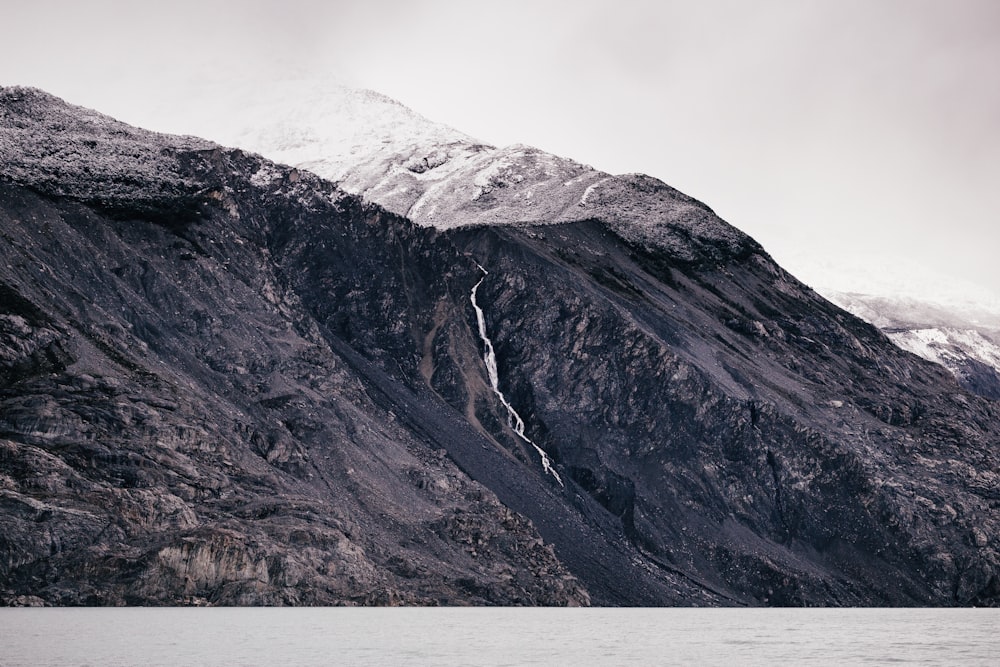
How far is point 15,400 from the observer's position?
119188 mm

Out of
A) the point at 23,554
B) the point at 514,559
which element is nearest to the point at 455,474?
the point at 514,559

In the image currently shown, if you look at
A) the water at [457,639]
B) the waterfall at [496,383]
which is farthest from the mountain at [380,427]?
the water at [457,639]

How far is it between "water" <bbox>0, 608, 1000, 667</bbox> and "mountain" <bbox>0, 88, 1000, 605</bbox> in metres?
12.4

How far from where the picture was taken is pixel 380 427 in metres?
150

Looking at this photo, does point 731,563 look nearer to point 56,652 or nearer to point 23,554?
point 23,554

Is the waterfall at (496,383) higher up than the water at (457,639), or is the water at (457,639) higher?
the waterfall at (496,383)

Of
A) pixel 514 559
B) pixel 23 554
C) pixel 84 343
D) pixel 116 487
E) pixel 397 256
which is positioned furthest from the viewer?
pixel 397 256

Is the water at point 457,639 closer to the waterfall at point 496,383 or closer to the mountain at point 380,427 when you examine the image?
the mountain at point 380,427

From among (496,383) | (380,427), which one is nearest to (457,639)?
(380,427)

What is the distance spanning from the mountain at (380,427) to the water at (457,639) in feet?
40.6

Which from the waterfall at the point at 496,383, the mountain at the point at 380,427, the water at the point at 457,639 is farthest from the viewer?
the waterfall at the point at 496,383

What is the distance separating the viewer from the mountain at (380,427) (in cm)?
11781

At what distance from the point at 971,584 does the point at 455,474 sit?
7333 cm

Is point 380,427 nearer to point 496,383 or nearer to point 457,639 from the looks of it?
point 496,383
